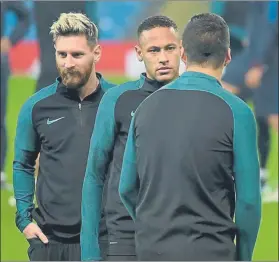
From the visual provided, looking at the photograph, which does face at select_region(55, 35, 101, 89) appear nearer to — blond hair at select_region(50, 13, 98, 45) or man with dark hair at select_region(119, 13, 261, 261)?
blond hair at select_region(50, 13, 98, 45)

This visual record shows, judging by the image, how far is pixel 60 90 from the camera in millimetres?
5094

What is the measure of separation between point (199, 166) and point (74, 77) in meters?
1.61

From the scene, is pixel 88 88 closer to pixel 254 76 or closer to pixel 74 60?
pixel 74 60

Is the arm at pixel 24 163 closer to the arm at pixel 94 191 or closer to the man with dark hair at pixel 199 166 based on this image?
the arm at pixel 94 191

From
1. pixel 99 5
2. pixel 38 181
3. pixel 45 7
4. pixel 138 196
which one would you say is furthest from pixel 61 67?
pixel 99 5

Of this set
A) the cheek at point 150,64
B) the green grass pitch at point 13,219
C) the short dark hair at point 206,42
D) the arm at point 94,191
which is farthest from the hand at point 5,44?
the short dark hair at point 206,42

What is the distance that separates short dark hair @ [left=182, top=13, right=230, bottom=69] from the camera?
3627 mm

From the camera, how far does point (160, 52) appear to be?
15.1ft

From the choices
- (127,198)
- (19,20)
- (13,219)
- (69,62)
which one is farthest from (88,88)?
(19,20)

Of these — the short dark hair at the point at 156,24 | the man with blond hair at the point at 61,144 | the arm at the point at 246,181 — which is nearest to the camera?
the arm at the point at 246,181

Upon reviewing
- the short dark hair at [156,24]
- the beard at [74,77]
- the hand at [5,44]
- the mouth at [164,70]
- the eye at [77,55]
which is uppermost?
the short dark hair at [156,24]

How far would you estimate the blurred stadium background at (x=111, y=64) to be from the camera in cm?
859

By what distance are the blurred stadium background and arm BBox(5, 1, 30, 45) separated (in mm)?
62

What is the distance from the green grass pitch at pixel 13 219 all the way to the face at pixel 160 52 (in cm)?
385
